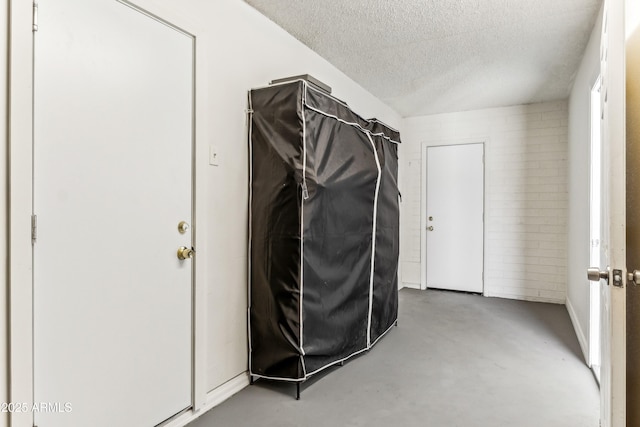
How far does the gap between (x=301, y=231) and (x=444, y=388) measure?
133 cm

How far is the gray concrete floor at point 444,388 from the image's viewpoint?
1953 mm

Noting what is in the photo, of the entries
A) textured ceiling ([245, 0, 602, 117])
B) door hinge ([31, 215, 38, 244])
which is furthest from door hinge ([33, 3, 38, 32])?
textured ceiling ([245, 0, 602, 117])

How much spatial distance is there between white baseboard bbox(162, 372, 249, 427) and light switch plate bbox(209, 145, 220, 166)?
4.19 ft

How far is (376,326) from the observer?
2.98m

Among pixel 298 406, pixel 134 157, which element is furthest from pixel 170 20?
pixel 298 406

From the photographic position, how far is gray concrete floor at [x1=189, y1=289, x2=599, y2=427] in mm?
1953

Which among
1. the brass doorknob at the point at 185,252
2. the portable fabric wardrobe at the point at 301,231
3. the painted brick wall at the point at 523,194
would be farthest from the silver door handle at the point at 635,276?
the painted brick wall at the point at 523,194

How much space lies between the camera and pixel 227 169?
2.18 m

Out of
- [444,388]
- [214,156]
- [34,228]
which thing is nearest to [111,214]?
[34,228]

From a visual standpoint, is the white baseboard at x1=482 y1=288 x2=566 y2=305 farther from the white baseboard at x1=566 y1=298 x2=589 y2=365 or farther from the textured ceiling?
the textured ceiling

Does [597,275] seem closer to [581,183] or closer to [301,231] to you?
[301,231]

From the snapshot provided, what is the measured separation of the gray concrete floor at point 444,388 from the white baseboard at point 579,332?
0.20 ft

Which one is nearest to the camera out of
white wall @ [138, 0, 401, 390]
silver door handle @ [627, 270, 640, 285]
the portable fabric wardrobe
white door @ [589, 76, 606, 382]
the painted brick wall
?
silver door handle @ [627, 270, 640, 285]

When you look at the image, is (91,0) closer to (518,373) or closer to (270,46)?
(270,46)
